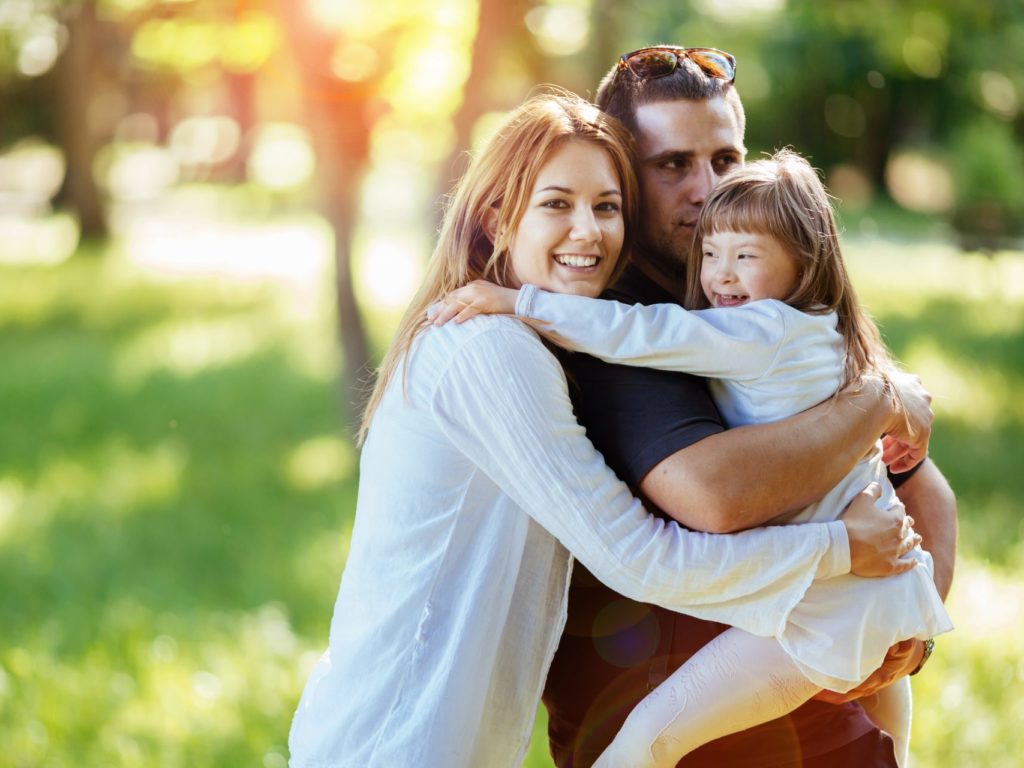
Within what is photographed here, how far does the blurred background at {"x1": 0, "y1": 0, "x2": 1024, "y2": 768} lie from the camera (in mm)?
5586

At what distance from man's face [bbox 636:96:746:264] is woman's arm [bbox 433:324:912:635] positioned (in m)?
0.83

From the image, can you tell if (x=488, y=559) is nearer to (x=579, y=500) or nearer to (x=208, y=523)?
(x=579, y=500)

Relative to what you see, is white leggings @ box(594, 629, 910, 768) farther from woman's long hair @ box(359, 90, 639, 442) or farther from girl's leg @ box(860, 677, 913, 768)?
woman's long hair @ box(359, 90, 639, 442)

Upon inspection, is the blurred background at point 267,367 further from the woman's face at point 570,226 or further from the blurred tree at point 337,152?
the woman's face at point 570,226

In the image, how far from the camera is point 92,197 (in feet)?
71.4

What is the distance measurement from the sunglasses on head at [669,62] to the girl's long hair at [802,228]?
475 millimetres

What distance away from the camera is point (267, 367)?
40.4 feet

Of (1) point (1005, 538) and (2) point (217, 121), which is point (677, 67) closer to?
(1) point (1005, 538)

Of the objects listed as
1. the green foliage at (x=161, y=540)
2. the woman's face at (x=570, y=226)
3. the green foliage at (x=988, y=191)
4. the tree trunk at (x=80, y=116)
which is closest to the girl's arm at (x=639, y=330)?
the woman's face at (x=570, y=226)

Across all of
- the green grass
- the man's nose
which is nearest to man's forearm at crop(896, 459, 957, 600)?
the man's nose

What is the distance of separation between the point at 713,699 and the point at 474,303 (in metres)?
0.87

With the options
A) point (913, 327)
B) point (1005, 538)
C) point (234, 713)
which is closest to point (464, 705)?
point (234, 713)

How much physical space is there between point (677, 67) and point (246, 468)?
22.8ft

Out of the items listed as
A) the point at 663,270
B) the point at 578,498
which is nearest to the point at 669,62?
the point at 663,270
